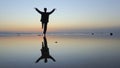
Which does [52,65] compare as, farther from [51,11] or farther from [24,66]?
[51,11]

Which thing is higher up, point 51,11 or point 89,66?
point 51,11

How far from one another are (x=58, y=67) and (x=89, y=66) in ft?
3.33

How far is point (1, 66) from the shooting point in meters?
7.57

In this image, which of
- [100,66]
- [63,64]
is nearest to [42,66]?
[63,64]

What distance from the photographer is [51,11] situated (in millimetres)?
17094

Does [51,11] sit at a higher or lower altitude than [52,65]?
higher

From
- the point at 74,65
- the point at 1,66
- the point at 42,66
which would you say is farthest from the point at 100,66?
the point at 1,66

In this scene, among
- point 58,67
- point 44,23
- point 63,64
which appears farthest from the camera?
point 44,23

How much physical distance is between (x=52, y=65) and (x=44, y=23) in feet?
30.6

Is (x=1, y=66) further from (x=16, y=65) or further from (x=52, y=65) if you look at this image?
(x=52, y=65)

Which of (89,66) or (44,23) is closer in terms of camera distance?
(89,66)

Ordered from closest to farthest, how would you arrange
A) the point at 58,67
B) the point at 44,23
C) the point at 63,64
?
the point at 58,67, the point at 63,64, the point at 44,23

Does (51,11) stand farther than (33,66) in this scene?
Yes

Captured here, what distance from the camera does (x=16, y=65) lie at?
25.6 feet
